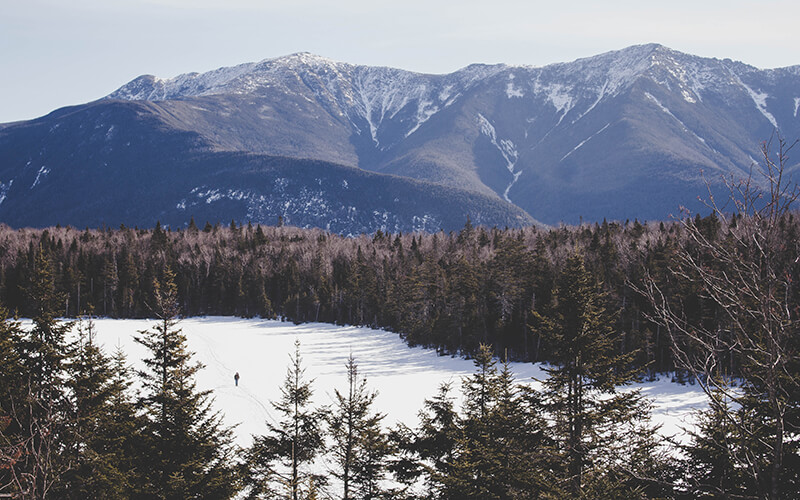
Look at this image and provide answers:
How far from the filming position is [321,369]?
62344 mm

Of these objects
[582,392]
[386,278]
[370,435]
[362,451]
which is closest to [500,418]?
[582,392]

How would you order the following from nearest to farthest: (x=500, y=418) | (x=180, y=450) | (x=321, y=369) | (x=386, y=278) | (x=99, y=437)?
(x=500, y=418) → (x=180, y=450) → (x=99, y=437) → (x=321, y=369) → (x=386, y=278)

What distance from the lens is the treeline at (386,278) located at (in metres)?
70.9

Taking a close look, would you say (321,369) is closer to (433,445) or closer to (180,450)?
(433,445)

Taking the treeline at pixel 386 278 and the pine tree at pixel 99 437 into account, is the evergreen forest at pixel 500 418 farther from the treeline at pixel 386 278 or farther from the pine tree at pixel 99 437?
the treeline at pixel 386 278

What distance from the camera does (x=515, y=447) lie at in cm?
1658

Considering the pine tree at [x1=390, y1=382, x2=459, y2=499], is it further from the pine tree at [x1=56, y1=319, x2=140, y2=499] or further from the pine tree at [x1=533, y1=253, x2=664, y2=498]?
the pine tree at [x1=56, y1=319, x2=140, y2=499]

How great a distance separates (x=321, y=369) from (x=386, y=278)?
47388mm

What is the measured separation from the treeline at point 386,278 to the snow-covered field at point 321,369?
574 cm

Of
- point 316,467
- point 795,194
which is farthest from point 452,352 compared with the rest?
point 795,194

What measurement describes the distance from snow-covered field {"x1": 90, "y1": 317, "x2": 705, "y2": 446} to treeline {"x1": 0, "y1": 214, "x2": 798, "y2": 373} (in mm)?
5740

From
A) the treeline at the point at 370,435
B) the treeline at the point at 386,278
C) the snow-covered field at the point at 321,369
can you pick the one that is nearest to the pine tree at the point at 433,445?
the treeline at the point at 370,435

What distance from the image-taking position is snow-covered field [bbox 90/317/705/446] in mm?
43562

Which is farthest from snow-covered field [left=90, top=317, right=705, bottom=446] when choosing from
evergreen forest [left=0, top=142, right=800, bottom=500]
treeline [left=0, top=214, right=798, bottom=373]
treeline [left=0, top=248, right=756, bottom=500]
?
treeline [left=0, top=248, right=756, bottom=500]
